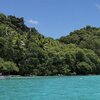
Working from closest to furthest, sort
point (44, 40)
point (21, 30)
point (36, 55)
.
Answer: point (36, 55), point (44, 40), point (21, 30)

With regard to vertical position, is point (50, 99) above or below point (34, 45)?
below

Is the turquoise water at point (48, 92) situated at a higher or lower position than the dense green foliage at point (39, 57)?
lower

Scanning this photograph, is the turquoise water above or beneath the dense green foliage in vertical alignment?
beneath

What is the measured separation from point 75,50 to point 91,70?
6.37 m

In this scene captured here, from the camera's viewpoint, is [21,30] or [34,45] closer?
[34,45]

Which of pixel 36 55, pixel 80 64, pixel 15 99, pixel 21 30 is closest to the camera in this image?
pixel 15 99

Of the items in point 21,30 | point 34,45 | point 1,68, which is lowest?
point 1,68

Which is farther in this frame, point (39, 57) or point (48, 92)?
point (39, 57)

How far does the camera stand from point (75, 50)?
9556 cm

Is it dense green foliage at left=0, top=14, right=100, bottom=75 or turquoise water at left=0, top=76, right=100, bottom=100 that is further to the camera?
dense green foliage at left=0, top=14, right=100, bottom=75

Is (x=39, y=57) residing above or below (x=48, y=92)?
above

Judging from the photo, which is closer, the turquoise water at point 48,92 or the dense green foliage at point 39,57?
the turquoise water at point 48,92

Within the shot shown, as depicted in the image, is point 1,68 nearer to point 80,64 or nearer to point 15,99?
point 80,64

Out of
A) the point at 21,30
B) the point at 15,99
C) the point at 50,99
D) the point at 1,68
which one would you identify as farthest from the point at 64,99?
the point at 21,30
